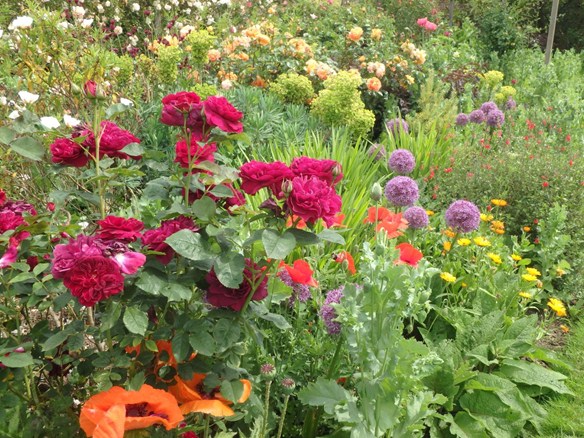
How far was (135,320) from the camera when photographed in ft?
4.91

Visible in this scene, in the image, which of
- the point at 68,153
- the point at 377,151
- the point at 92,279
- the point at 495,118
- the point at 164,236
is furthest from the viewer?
the point at 495,118

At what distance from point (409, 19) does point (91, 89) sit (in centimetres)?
937

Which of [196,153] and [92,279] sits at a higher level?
[196,153]

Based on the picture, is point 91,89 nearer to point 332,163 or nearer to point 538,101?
point 332,163

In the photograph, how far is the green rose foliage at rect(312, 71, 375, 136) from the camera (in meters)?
4.53

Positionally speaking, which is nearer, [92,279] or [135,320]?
[92,279]

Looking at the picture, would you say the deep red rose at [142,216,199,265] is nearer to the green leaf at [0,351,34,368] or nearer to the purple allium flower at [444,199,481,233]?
the green leaf at [0,351,34,368]

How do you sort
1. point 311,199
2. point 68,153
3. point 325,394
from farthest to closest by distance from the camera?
point 325,394 → point 68,153 → point 311,199

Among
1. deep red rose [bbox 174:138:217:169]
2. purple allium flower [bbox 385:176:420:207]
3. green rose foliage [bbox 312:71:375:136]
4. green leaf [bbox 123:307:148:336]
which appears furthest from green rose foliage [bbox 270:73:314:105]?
green leaf [bbox 123:307:148:336]

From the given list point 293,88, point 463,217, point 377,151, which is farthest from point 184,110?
point 293,88

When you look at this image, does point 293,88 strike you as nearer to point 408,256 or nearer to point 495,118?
point 495,118

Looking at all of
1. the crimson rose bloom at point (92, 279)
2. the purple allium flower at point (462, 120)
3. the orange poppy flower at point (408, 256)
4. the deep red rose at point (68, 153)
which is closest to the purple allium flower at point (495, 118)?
the purple allium flower at point (462, 120)

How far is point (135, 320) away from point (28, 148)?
543mm

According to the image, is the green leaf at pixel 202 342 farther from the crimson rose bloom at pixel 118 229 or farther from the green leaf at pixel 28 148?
the green leaf at pixel 28 148
